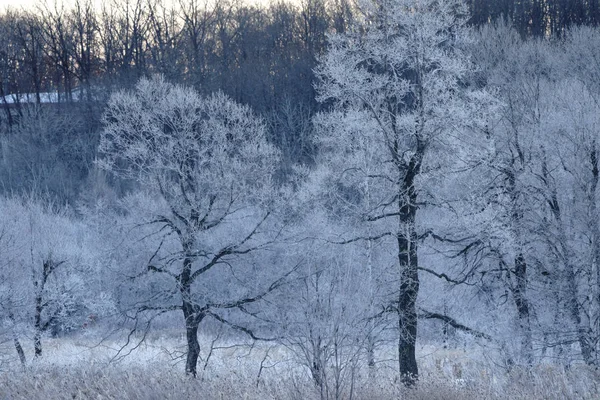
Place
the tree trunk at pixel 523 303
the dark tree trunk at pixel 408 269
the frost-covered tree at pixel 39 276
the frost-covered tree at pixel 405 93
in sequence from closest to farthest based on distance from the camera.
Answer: the frost-covered tree at pixel 405 93
the dark tree trunk at pixel 408 269
the tree trunk at pixel 523 303
the frost-covered tree at pixel 39 276

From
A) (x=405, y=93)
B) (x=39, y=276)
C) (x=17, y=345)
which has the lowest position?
(x=17, y=345)

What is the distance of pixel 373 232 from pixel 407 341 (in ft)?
24.8

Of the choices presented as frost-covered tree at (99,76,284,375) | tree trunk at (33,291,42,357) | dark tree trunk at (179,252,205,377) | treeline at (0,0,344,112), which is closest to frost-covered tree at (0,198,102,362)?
tree trunk at (33,291,42,357)

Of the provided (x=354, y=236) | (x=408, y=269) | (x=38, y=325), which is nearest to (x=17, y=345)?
(x=38, y=325)

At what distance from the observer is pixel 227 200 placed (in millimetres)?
15875

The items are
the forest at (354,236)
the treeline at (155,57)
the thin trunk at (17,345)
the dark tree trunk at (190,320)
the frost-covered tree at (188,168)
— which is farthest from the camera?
the treeline at (155,57)

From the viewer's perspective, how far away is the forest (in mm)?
11219

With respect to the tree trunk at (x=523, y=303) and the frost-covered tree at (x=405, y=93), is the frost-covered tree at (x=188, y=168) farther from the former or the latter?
the tree trunk at (x=523, y=303)

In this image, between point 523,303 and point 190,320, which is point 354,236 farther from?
point 190,320

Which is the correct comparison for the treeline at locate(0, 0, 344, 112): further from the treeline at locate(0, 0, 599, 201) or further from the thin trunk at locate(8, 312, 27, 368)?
the thin trunk at locate(8, 312, 27, 368)

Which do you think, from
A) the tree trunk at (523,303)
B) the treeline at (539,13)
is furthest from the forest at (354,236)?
the treeline at (539,13)

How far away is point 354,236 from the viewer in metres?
17.7

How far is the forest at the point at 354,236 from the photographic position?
1122 cm

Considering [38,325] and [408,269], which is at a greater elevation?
[408,269]
